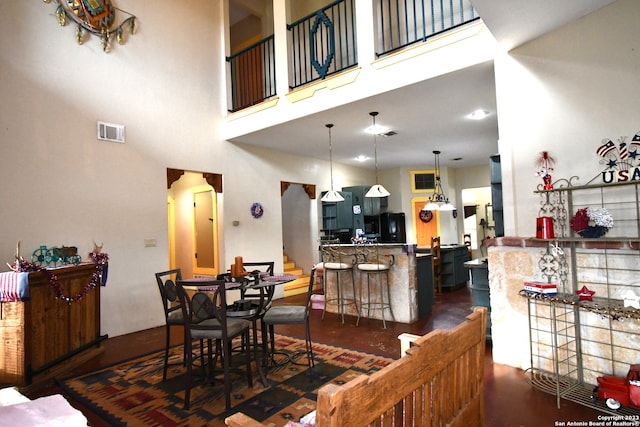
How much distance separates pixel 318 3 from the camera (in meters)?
7.20

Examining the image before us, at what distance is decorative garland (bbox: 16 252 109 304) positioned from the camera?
127 inches

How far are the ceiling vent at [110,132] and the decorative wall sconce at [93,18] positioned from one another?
1.04 m

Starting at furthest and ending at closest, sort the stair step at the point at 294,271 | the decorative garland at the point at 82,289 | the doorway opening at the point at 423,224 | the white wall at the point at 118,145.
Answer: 1. the doorway opening at the point at 423,224
2. the stair step at the point at 294,271
3. the white wall at the point at 118,145
4. the decorative garland at the point at 82,289

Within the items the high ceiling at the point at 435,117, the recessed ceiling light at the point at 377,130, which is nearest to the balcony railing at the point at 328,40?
the high ceiling at the point at 435,117

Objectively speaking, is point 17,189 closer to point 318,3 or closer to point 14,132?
point 14,132

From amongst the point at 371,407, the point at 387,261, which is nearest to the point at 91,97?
the point at 387,261

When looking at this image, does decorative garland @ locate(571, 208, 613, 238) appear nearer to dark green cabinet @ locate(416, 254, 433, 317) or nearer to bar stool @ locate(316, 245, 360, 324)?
dark green cabinet @ locate(416, 254, 433, 317)

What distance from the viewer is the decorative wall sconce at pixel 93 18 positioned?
14.8ft

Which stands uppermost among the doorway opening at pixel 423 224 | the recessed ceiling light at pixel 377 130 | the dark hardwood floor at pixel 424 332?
the recessed ceiling light at pixel 377 130

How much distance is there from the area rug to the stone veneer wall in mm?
1135

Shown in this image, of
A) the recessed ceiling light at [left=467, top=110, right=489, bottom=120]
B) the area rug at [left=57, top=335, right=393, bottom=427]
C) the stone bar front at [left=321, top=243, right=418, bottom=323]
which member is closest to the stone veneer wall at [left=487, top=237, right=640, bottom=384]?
the area rug at [left=57, top=335, right=393, bottom=427]

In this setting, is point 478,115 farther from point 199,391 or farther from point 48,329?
point 48,329

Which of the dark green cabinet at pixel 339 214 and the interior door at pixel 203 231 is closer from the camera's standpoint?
the interior door at pixel 203 231

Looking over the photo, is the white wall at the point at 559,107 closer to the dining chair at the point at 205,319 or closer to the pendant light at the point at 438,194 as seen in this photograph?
the dining chair at the point at 205,319
